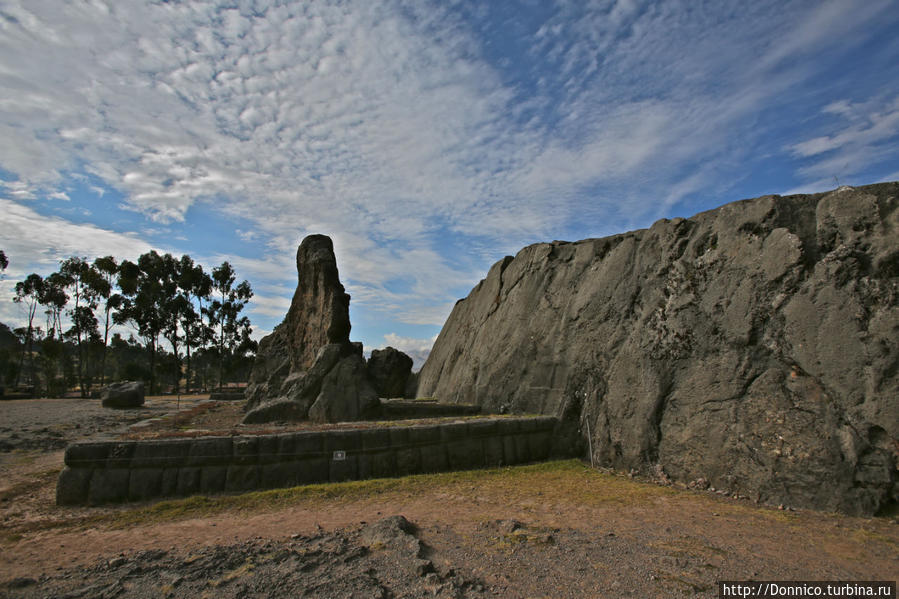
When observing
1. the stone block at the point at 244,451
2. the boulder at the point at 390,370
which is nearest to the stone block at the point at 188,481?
the stone block at the point at 244,451

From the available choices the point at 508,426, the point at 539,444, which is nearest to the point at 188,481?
the point at 508,426

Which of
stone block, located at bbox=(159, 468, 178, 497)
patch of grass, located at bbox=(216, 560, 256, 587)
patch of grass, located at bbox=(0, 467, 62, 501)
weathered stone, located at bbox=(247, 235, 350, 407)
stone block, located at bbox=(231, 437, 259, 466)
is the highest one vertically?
weathered stone, located at bbox=(247, 235, 350, 407)

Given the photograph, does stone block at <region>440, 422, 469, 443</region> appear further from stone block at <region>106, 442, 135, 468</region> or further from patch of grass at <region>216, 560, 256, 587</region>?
stone block at <region>106, 442, 135, 468</region>

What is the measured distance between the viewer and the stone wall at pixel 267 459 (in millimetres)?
6441

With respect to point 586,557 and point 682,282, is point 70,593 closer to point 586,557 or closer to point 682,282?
point 586,557

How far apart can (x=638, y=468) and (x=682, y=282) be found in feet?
9.81

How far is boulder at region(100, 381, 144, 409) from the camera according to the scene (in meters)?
21.8

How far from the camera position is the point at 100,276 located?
3875 centimetres

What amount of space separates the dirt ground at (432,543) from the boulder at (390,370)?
12.6m

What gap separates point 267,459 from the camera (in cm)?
692

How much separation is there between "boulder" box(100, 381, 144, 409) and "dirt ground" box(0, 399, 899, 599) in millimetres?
17095

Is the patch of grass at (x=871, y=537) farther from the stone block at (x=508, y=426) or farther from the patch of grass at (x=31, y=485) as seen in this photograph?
the patch of grass at (x=31, y=485)

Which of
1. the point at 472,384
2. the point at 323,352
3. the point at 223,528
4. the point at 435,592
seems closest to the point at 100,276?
the point at 323,352

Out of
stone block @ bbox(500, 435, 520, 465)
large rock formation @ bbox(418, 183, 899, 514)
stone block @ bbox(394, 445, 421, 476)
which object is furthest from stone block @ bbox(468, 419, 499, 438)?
large rock formation @ bbox(418, 183, 899, 514)
